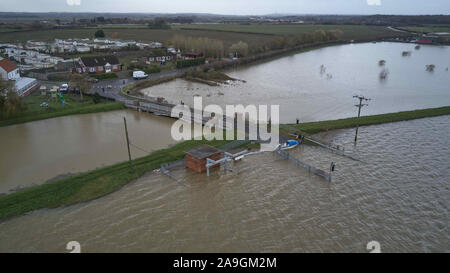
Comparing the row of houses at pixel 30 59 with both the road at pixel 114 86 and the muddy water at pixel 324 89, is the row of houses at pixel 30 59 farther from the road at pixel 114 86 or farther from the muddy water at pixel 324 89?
the muddy water at pixel 324 89

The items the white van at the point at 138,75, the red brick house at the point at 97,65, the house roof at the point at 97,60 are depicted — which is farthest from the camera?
the house roof at the point at 97,60

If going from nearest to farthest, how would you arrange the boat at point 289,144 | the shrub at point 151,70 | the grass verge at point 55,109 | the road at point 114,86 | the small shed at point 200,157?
1. the small shed at point 200,157
2. the boat at point 289,144
3. the grass verge at point 55,109
4. the road at point 114,86
5. the shrub at point 151,70

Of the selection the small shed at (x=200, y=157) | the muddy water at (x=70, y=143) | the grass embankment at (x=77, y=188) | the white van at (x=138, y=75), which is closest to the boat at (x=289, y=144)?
the small shed at (x=200, y=157)

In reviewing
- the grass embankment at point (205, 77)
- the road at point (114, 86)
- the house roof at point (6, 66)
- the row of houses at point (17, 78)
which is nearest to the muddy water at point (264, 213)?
the road at point (114, 86)

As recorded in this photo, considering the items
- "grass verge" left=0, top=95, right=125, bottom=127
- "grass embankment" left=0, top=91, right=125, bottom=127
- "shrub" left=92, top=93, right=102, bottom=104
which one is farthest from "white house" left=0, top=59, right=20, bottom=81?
"shrub" left=92, top=93, right=102, bottom=104

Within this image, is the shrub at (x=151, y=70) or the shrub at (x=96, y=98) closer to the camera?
the shrub at (x=96, y=98)

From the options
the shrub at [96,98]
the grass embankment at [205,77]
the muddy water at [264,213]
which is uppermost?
the grass embankment at [205,77]

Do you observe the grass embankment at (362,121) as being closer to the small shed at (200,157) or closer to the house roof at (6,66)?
the small shed at (200,157)

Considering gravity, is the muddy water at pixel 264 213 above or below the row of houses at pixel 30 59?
below

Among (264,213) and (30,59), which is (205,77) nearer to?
(30,59)
